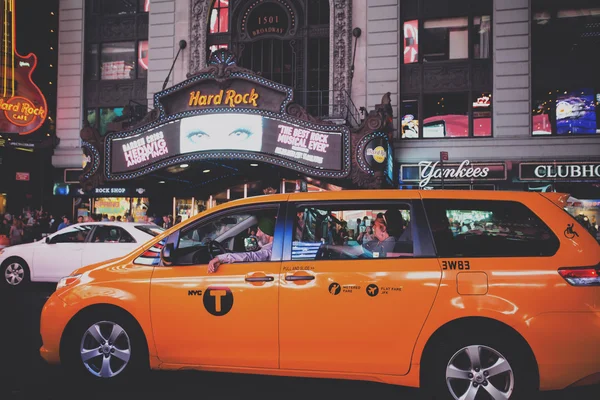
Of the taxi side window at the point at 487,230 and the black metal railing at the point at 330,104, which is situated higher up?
the black metal railing at the point at 330,104

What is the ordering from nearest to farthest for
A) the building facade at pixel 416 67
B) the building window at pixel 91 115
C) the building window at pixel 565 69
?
the building window at pixel 565 69, the building facade at pixel 416 67, the building window at pixel 91 115

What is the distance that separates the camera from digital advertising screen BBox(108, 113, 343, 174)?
1586cm

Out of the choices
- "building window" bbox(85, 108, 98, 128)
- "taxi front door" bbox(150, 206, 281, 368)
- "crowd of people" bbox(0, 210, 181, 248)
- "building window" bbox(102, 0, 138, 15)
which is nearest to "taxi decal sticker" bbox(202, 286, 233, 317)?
"taxi front door" bbox(150, 206, 281, 368)

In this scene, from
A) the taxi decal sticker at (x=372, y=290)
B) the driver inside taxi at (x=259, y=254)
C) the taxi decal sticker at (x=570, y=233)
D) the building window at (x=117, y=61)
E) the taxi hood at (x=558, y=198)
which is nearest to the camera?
the taxi decal sticker at (x=570, y=233)

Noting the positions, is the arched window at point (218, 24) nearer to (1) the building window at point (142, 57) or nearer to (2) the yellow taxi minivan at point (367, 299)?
(1) the building window at point (142, 57)

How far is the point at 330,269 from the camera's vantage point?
14.7 feet

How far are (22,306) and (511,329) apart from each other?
900 centimetres

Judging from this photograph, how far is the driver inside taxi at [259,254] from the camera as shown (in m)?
4.73

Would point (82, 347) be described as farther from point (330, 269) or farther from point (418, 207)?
point (418, 207)

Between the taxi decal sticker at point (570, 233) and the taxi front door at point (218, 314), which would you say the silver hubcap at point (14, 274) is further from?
the taxi decal sticker at point (570, 233)

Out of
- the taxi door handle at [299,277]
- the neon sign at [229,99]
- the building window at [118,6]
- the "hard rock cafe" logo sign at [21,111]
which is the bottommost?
the taxi door handle at [299,277]

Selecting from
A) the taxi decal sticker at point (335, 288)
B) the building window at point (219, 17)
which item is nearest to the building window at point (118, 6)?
the building window at point (219, 17)

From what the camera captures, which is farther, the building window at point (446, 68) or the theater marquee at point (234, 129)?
the building window at point (446, 68)

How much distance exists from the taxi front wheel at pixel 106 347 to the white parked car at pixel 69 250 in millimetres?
6213
